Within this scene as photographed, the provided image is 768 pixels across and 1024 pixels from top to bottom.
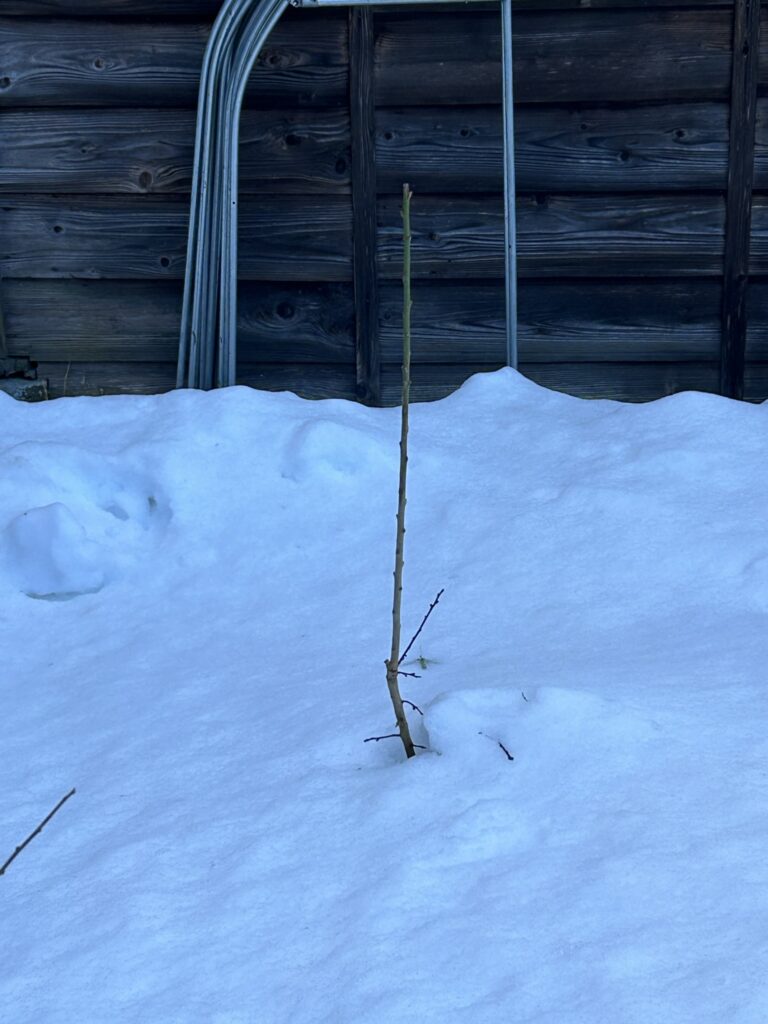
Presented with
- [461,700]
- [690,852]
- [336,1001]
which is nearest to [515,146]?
[461,700]

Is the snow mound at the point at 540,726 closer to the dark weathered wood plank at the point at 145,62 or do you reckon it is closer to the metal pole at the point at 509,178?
the metal pole at the point at 509,178

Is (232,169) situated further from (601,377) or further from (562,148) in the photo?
(601,377)

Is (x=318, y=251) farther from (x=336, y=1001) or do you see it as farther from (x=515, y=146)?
(x=336, y=1001)

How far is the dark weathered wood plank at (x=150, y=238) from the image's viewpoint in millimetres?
3986

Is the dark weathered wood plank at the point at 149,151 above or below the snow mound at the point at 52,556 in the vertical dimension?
above

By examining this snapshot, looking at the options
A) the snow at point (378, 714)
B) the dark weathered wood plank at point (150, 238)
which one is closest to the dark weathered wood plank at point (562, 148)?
the dark weathered wood plank at point (150, 238)

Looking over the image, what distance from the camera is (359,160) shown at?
3.89m

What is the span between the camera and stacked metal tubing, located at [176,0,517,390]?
3549 mm

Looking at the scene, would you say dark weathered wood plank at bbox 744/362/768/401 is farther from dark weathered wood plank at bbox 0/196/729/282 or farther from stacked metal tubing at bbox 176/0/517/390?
stacked metal tubing at bbox 176/0/517/390

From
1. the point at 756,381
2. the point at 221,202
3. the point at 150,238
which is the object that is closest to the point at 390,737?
the point at 221,202

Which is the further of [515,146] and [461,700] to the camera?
[515,146]

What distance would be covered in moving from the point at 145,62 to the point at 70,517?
2172mm

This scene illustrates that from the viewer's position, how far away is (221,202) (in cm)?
376

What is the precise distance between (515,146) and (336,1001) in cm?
342
